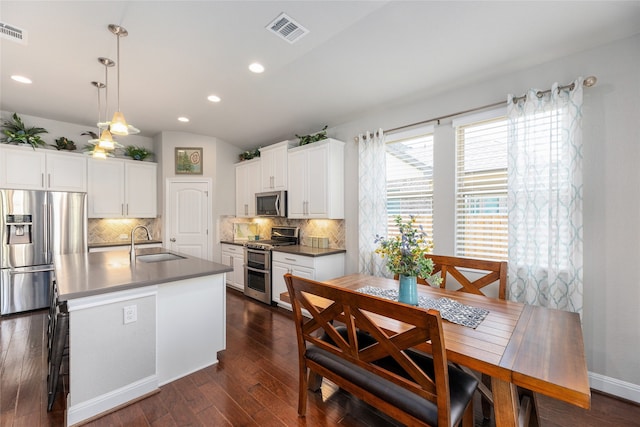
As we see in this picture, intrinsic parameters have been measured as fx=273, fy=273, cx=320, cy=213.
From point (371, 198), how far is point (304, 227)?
4.95 ft

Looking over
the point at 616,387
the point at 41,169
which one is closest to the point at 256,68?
the point at 41,169

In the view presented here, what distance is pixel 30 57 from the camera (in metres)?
2.47

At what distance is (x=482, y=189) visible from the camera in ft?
8.97

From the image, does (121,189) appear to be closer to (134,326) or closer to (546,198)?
(134,326)

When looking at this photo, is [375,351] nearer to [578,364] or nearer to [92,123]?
[578,364]

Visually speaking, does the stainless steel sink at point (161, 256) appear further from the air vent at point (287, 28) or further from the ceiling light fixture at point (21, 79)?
the air vent at point (287, 28)

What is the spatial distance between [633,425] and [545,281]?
98cm

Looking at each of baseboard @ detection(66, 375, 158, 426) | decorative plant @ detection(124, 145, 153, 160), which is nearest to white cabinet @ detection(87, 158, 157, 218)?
decorative plant @ detection(124, 145, 153, 160)

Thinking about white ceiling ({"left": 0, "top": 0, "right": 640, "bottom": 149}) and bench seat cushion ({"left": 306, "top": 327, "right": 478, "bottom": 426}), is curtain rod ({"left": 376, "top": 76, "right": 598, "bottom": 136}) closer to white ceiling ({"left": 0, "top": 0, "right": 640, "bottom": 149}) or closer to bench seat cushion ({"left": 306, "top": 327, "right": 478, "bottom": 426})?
white ceiling ({"left": 0, "top": 0, "right": 640, "bottom": 149})

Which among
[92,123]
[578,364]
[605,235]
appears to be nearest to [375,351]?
[578,364]

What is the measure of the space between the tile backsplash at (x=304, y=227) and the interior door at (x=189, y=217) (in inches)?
13.4

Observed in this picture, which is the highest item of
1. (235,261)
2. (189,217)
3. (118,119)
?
(118,119)

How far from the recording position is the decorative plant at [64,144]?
4148 millimetres

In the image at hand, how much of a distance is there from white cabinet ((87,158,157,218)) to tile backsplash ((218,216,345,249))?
4.30 feet
